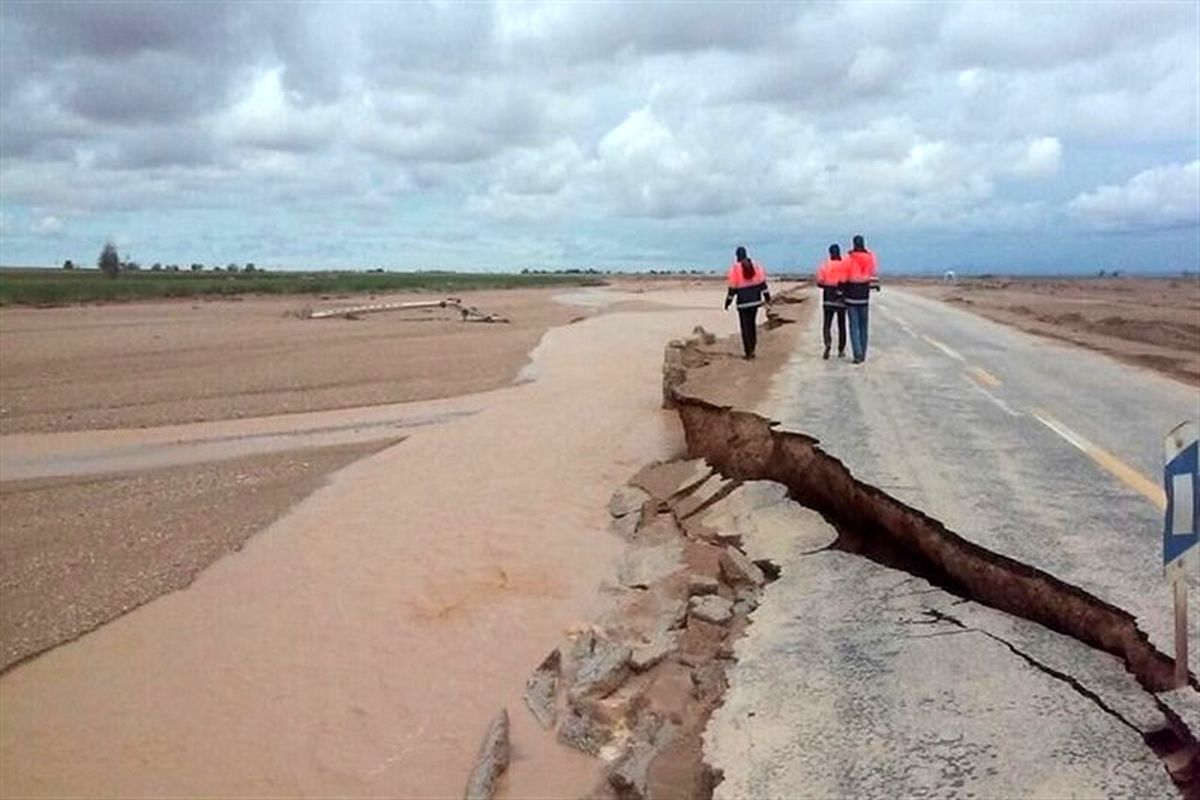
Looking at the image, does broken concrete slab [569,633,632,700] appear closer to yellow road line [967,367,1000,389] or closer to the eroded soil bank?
the eroded soil bank

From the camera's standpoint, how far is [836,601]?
6367mm

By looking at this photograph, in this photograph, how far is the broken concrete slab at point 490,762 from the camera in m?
5.80

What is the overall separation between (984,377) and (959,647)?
10.5m

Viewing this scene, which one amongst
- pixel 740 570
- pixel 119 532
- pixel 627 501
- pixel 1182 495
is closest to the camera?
pixel 1182 495

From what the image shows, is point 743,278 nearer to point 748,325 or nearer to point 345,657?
point 748,325

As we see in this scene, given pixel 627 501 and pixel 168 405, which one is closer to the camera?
pixel 627 501

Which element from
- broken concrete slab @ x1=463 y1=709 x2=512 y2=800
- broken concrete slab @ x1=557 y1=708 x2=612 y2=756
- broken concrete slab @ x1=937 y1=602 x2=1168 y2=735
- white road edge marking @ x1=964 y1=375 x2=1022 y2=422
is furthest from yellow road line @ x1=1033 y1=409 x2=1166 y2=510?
broken concrete slab @ x1=463 y1=709 x2=512 y2=800

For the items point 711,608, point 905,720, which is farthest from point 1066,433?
point 905,720

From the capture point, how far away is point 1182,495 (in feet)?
14.0

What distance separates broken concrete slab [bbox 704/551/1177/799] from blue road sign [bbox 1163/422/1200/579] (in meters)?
0.72

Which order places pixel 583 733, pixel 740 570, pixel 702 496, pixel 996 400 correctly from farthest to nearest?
pixel 996 400, pixel 702 496, pixel 740 570, pixel 583 733

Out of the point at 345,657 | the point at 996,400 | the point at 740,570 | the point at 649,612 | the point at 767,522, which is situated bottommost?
the point at 345,657

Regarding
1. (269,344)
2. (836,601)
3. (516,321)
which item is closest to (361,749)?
(836,601)

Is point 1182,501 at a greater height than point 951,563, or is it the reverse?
Answer: point 1182,501
